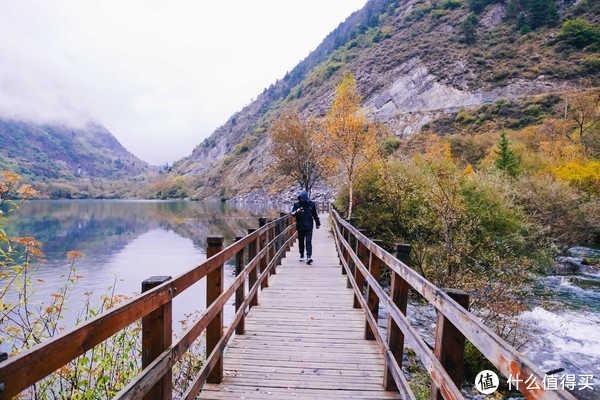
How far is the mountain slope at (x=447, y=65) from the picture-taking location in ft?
216

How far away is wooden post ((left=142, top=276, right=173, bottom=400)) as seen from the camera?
2234 mm

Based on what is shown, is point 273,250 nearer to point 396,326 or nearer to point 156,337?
point 396,326

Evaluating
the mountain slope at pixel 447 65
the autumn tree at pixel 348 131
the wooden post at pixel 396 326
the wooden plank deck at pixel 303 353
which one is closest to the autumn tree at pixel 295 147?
the autumn tree at pixel 348 131

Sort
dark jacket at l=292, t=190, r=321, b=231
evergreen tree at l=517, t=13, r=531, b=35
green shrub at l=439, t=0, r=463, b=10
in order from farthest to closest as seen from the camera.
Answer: green shrub at l=439, t=0, r=463, b=10 < evergreen tree at l=517, t=13, r=531, b=35 < dark jacket at l=292, t=190, r=321, b=231

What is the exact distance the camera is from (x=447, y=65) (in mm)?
75312

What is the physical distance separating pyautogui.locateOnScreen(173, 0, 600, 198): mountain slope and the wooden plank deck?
60.0m

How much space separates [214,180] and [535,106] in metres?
93.4

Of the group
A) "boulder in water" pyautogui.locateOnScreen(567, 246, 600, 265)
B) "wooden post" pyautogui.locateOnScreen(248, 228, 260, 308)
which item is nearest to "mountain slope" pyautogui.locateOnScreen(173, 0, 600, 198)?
"boulder in water" pyautogui.locateOnScreen(567, 246, 600, 265)

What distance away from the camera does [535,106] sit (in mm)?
53344

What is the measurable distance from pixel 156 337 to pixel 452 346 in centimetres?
193

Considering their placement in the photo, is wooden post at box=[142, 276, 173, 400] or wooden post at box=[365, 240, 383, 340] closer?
wooden post at box=[142, 276, 173, 400]

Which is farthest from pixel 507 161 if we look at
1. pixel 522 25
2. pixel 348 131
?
pixel 522 25

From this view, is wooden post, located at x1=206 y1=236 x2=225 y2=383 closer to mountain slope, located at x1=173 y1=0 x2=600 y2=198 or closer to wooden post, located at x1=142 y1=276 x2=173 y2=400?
wooden post, located at x1=142 y1=276 x2=173 y2=400

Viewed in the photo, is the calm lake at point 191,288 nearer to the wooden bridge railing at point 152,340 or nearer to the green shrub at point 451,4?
the wooden bridge railing at point 152,340
